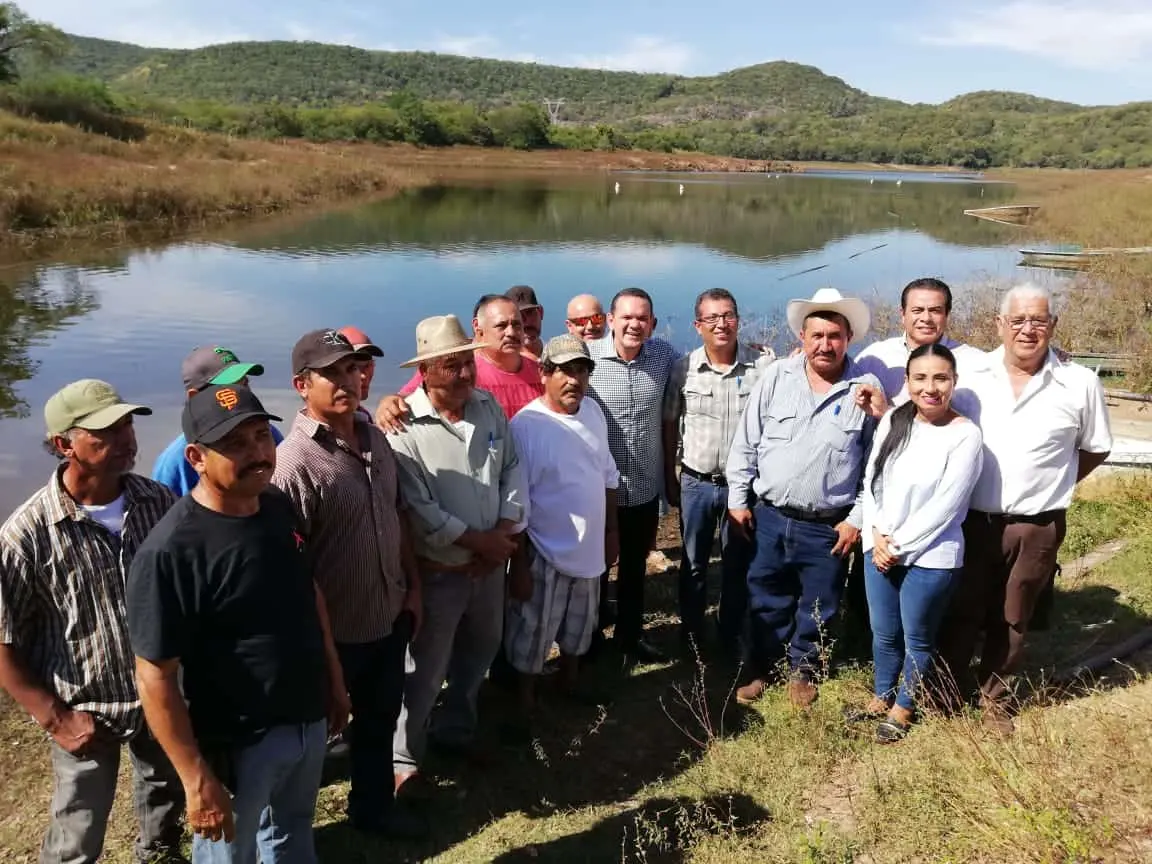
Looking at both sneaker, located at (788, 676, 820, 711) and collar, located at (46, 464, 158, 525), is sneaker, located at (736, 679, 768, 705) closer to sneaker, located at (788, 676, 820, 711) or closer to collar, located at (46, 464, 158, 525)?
sneaker, located at (788, 676, 820, 711)

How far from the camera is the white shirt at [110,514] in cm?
247

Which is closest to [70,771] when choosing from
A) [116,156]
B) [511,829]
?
[511,829]

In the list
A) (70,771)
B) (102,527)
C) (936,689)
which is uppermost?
(102,527)

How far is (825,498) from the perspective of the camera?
3.79 metres

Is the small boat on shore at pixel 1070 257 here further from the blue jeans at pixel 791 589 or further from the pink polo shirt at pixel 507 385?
the pink polo shirt at pixel 507 385

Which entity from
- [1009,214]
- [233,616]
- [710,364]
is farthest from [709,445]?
[1009,214]

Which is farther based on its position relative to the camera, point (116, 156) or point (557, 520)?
point (116, 156)

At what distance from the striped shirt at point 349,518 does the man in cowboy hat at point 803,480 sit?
180 centimetres

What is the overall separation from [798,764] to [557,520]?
1.45 metres

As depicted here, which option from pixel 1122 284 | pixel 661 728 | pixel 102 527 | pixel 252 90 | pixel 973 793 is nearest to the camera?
pixel 102 527

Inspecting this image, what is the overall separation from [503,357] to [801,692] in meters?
2.16

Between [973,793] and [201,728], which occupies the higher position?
[201,728]

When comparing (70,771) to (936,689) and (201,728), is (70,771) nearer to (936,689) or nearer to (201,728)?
(201,728)

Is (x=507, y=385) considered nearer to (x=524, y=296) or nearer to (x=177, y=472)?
(x=524, y=296)
